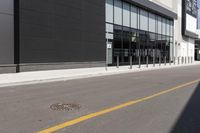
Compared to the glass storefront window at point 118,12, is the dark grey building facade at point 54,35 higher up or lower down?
lower down

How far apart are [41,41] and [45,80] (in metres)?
6.30

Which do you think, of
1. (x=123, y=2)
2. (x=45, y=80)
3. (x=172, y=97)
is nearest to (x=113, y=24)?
(x=123, y=2)

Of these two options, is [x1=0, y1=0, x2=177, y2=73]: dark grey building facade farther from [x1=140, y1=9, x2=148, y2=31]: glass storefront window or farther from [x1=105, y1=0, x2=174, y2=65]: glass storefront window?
[x1=140, y1=9, x2=148, y2=31]: glass storefront window

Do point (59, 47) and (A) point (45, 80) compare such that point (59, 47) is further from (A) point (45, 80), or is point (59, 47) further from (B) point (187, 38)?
(B) point (187, 38)

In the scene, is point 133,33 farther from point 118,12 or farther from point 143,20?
point 118,12

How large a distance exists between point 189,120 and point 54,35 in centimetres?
1678

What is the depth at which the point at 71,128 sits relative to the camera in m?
5.77

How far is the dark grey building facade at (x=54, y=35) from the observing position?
745 inches

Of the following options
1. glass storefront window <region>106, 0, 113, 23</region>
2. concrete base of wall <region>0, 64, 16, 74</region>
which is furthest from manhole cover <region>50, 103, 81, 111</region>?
glass storefront window <region>106, 0, 113, 23</region>

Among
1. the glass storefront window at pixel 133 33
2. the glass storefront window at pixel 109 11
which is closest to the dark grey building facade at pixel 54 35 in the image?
the glass storefront window at pixel 133 33

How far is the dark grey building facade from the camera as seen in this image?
745 inches

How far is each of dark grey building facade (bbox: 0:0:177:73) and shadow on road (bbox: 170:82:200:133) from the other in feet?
43.6

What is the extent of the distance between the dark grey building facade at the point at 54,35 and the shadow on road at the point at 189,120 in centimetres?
1329

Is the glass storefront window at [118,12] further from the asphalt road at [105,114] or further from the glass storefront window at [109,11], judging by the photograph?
the asphalt road at [105,114]
